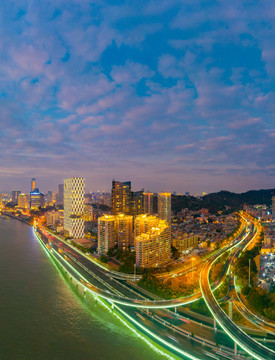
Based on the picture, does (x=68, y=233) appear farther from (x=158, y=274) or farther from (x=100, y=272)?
(x=158, y=274)

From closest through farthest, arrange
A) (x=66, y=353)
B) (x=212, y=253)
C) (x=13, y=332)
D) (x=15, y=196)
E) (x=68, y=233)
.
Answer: (x=66, y=353)
(x=13, y=332)
(x=212, y=253)
(x=68, y=233)
(x=15, y=196)

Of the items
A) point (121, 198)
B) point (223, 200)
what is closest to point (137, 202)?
point (121, 198)

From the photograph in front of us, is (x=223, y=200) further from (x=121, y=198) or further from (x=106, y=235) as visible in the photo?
(x=106, y=235)

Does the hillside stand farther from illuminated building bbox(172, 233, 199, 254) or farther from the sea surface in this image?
the sea surface

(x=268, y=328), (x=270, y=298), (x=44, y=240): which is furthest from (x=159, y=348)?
(x=44, y=240)

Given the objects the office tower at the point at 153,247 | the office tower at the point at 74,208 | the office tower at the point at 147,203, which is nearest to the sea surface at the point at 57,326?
the office tower at the point at 153,247

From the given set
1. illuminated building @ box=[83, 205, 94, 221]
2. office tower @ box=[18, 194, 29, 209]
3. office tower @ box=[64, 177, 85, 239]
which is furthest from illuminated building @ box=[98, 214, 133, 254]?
office tower @ box=[18, 194, 29, 209]

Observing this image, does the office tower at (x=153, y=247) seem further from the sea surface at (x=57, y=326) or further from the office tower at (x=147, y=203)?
the office tower at (x=147, y=203)
